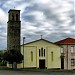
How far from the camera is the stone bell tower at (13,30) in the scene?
6025cm

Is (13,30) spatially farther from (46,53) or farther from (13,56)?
(46,53)

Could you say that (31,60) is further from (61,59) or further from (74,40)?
→ (74,40)

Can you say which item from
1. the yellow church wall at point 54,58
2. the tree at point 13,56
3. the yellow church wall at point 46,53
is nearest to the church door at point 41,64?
the yellow church wall at point 46,53

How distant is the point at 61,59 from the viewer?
2463 inches

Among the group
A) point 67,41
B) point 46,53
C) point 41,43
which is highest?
point 67,41

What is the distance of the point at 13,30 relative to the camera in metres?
60.5

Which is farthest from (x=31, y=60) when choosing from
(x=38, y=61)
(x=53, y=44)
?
(x=53, y=44)

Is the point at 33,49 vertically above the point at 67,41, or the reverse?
the point at 67,41

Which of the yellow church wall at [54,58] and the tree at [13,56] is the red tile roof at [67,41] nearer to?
the yellow church wall at [54,58]

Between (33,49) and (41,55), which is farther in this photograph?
(41,55)

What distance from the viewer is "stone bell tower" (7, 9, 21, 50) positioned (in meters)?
60.2

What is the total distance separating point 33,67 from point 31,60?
158cm

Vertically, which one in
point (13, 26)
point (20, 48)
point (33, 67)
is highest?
point (13, 26)

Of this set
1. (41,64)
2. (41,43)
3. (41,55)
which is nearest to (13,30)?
(41,43)
